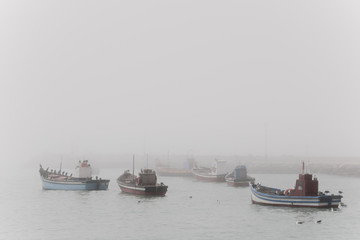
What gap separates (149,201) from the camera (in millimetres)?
83812

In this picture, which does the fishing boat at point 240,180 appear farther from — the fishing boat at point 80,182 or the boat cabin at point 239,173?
the fishing boat at point 80,182

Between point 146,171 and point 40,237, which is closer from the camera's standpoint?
point 40,237

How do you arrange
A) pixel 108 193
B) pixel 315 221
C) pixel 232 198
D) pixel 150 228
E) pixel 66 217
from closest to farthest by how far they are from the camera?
pixel 150 228, pixel 315 221, pixel 66 217, pixel 232 198, pixel 108 193

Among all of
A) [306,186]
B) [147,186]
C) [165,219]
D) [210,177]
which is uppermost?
[306,186]

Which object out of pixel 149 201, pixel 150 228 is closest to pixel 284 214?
pixel 150 228

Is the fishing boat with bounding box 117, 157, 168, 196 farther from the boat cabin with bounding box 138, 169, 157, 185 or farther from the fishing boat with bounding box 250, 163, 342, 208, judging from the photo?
the fishing boat with bounding box 250, 163, 342, 208

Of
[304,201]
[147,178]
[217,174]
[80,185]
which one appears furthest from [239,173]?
[304,201]

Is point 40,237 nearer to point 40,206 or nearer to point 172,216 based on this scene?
point 172,216

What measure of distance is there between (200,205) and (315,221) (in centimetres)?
2317

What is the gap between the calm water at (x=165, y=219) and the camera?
175ft

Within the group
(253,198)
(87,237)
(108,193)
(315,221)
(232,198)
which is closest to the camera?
(87,237)

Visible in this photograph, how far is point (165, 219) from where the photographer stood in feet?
210

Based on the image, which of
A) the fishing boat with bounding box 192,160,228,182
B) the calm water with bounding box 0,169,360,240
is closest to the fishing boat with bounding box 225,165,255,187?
the fishing boat with bounding box 192,160,228,182

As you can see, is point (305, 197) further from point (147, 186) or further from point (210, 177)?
point (210, 177)
